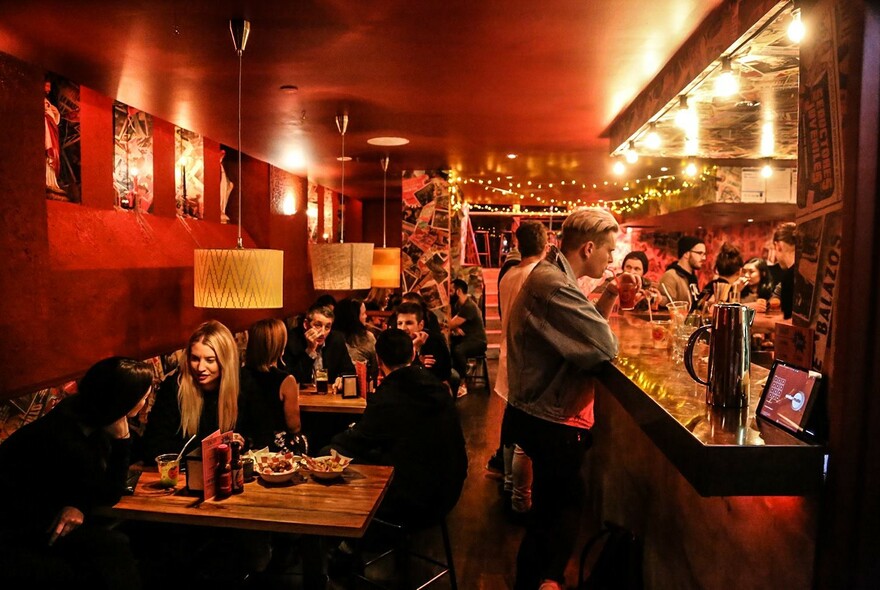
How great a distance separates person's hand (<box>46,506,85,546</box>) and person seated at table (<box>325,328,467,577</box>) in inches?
40.6

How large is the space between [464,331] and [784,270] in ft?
13.1

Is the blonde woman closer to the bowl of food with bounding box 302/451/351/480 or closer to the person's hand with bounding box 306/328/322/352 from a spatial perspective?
the bowl of food with bounding box 302/451/351/480

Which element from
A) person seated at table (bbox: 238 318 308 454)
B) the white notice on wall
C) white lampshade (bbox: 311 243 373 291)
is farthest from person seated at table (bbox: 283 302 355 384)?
the white notice on wall

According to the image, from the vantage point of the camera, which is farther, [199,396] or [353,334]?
[353,334]

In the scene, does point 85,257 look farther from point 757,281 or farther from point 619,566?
point 757,281

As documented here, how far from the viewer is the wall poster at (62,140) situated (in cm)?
381

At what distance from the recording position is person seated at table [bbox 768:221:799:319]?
13.2ft

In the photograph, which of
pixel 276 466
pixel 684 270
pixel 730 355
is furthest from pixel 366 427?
pixel 684 270

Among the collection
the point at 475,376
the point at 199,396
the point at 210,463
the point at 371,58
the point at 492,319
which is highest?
the point at 371,58

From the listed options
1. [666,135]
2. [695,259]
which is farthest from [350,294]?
[666,135]

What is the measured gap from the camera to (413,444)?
9.55ft

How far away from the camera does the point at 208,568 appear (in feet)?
10.1

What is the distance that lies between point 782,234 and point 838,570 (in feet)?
12.7

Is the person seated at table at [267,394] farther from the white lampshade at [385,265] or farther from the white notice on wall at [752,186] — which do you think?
the white notice on wall at [752,186]
